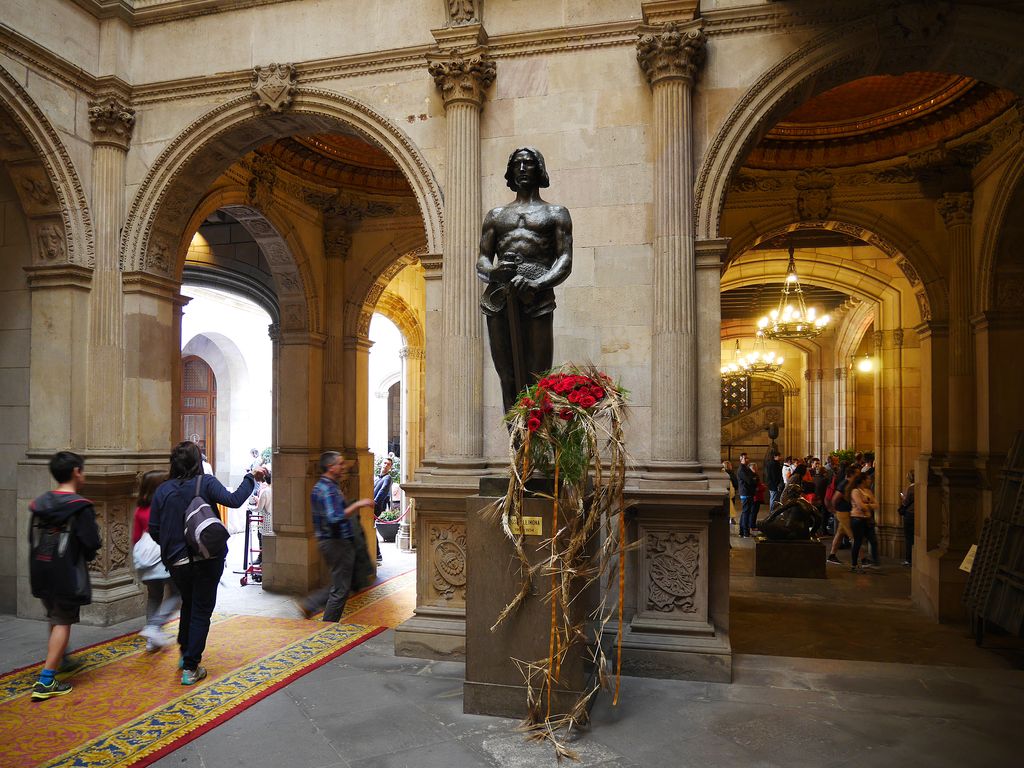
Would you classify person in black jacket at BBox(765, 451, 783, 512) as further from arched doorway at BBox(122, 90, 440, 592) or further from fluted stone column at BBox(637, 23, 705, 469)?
fluted stone column at BBox(637, 23, 705, 469)

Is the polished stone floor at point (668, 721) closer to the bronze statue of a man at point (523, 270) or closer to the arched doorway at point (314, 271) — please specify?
the bronze statue of a man at point (523, 270)

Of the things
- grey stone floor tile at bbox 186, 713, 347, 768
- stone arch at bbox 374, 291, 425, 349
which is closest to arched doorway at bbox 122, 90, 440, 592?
stone arch at bbox 374, 291, 425, 349

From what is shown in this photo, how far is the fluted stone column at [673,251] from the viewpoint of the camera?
585 cm

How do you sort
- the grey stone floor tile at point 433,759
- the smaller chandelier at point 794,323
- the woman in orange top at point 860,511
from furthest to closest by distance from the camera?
the smaller chandelier at point 794,323, the woman in orange top at point 860,511, the grey stone floor tile at point 433,759

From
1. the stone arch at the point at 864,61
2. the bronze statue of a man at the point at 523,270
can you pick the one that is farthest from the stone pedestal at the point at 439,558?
the stone arch at the point at 864,61

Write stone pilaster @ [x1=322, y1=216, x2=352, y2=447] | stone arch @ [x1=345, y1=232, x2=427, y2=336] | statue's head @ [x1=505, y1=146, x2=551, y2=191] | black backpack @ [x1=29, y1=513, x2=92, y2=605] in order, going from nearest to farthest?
black backpack @ [x1=29, y1=513, x2=92, y2=605], statue's head @ [x1=505, y1=146, x2=551, y2=191], stone pilaster @ [x1=322, y1=216, x2=352, y2=447], stone arch @ [x1=345, y1=232, x2=427, y2=336]

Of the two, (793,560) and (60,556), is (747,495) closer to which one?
(793,560)

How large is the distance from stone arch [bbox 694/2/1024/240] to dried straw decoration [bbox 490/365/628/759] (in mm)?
2466

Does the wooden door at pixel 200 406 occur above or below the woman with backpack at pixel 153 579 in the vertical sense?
above

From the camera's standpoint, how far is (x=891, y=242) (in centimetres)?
1037

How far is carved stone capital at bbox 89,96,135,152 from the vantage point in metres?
7.44

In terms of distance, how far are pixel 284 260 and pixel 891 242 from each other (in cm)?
868

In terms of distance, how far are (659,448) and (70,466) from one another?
13.8 feet

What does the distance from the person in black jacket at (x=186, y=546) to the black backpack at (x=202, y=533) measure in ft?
0.16
